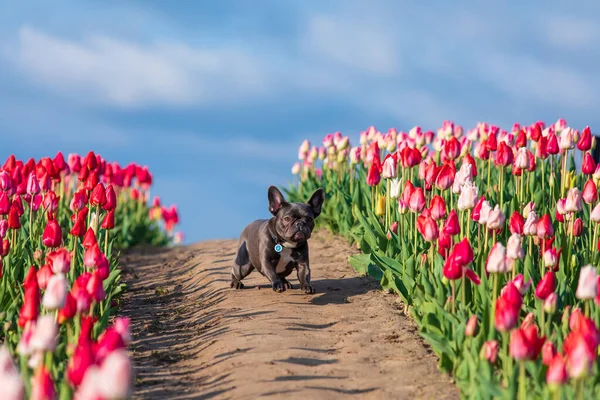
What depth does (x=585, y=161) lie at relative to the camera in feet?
32.3

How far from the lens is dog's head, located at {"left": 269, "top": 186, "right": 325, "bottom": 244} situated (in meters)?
8.68

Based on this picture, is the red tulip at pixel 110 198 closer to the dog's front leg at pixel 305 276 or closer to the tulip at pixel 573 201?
the dog's front leg at pixel 305 276

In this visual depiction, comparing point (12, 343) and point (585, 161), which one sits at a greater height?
point (585, 161)

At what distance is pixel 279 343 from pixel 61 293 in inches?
108

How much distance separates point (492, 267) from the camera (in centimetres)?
594

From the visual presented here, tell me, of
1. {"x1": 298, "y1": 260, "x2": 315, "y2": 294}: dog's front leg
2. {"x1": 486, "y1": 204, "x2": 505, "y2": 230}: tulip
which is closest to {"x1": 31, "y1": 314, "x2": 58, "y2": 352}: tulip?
{"x1": 486, "y1": 204, "x2": 505, "y2": 230}: tulip

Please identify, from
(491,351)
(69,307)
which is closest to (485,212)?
(491,351)

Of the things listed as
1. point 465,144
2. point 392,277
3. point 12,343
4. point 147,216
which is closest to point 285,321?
point 392,277

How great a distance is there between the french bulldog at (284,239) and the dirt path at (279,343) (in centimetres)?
28

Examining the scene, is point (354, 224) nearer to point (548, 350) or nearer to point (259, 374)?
point (259, 374)

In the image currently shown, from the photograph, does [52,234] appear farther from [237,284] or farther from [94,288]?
[237,284]

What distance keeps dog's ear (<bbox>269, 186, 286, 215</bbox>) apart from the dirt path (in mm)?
958

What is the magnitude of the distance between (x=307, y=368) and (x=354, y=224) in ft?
20.6

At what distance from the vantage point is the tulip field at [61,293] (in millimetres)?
3969
